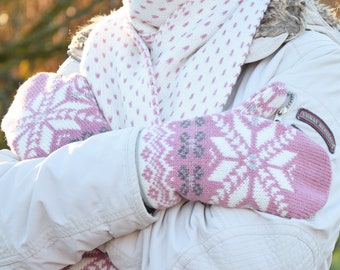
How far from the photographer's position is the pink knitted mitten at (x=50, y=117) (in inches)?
78.5

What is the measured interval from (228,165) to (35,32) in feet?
17.1

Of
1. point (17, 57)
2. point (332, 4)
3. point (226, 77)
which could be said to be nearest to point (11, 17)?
point (17, 57)

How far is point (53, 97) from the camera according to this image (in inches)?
81.7

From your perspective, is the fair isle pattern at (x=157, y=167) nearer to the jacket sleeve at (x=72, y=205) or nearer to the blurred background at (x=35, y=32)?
the jacket sleeve at (x=72, y=205)

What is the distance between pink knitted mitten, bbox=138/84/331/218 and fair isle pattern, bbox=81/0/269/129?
20 centimetres

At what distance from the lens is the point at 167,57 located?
2146 mm

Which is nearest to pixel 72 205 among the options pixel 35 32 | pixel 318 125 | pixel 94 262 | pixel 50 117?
pixel 94 262

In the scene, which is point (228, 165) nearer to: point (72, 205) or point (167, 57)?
point (72, 205)

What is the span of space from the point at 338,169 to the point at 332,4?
744mm

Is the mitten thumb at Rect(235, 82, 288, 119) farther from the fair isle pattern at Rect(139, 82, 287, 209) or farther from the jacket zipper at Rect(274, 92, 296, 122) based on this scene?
the fair isle pattern at Rect(139, 82, 287, 209)

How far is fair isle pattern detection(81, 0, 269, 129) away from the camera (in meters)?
2.04

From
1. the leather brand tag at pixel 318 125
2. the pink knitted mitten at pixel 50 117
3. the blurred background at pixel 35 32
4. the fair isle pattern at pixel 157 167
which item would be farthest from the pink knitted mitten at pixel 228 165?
the blurred background at pixel 35 32

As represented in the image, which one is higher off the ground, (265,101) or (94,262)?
(265,101)

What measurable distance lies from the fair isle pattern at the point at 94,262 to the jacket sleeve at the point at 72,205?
4cm
